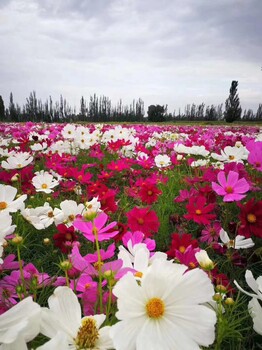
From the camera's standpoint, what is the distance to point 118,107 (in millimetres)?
60469

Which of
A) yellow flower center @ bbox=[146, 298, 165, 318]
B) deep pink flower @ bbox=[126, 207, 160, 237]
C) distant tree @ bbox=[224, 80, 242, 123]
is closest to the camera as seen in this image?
yellow flower center @ bbox=[146, 298, 165, 318]

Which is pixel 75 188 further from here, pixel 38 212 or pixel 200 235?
pixel 200 235

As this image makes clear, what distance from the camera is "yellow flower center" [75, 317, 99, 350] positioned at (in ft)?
1.73

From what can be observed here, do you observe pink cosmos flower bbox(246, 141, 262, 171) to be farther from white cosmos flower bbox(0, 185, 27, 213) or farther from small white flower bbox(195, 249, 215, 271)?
white cosmos flower bbox(0, 185, 27, 213)

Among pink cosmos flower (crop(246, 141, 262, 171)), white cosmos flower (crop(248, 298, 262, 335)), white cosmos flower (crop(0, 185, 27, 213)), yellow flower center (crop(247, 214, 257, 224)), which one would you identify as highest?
pink cosmos flower (crop(246, 141, 262, 171))

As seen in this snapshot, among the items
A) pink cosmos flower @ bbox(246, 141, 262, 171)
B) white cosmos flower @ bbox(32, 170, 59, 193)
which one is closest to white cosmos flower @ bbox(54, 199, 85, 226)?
A: white cosmos flower @ bbox(32, 170, 59, 193)

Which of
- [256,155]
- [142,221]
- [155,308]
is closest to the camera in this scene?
[155,308]

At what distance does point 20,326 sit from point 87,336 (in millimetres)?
162

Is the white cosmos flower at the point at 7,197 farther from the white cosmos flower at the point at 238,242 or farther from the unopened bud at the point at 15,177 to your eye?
the white cosmos flower at the point at 238,242

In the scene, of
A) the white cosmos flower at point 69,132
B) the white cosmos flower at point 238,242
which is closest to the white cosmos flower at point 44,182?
the white cosmos flower at point 238,242

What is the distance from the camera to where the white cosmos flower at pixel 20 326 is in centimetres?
42

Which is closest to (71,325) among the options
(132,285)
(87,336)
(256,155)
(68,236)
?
(87,336)

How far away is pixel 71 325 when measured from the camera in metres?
0.55

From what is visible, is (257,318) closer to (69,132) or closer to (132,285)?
(132,285)
